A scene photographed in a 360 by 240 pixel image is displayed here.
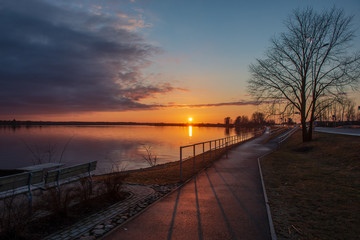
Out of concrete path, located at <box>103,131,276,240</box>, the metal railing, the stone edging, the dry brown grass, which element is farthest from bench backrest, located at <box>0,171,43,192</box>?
the dry brown grass

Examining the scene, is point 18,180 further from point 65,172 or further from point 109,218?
point 109,218

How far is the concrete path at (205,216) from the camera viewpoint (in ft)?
14.4

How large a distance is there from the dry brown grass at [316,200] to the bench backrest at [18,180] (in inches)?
227

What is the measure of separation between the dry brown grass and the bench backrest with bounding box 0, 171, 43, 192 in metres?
5.77

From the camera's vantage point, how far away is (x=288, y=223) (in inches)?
193

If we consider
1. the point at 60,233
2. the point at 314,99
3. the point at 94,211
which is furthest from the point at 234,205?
the point at 314,99

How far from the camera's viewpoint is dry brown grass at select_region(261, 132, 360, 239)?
4609 millimetres

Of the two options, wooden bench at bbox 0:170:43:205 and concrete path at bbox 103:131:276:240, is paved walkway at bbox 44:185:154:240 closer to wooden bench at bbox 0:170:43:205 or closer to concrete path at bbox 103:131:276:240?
concrete path at bbox 103:131:276:240

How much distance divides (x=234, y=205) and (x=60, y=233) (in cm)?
399

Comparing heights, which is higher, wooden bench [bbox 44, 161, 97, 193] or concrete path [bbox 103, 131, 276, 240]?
wooden bench [bbox 44, 161, 97, 193]

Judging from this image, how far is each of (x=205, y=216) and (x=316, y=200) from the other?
3485 millimetres

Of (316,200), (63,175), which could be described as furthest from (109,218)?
(316,200)

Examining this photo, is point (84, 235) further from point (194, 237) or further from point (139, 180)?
point (139, 180)

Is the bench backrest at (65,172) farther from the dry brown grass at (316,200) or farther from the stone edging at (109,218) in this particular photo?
the dry brown grass at (316,200)
